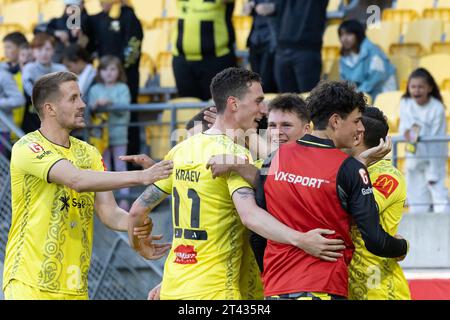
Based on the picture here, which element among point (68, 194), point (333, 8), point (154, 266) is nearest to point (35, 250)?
point (68, 194)

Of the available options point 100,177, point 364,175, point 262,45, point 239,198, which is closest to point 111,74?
point 262,45

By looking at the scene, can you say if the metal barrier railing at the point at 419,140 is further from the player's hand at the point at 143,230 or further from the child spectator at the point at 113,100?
the player's hand at the point at 143,230

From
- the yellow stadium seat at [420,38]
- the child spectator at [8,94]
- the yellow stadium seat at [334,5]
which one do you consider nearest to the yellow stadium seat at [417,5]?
the yellow stadium seat at [420,38]

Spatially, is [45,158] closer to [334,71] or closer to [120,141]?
[120,141]

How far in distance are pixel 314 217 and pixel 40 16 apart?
33.3ft

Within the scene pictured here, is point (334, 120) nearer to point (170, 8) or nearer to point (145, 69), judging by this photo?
point (145, 69)

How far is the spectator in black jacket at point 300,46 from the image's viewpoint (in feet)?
38.6

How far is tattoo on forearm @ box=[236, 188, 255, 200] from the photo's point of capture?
21.1ft

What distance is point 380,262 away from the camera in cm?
659

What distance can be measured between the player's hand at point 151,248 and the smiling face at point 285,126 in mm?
1018

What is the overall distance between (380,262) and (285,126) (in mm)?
1201

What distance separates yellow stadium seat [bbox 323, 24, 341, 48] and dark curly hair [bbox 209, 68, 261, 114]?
6.80 m

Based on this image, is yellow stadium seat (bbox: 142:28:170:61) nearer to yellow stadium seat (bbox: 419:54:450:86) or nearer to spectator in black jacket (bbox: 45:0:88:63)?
spectator in black jacket (bbox: 45:0:88:63)
